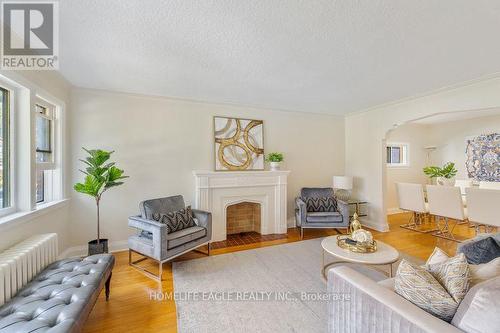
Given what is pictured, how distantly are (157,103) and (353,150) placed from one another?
4195 mm

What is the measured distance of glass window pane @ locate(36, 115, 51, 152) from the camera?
264 centimetres

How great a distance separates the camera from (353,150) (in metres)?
5.04

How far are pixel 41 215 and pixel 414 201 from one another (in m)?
5.83

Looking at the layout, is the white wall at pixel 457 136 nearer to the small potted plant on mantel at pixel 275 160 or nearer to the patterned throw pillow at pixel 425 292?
the small potted plant on mantel at pixel 275 160

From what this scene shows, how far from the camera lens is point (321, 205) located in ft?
13.8

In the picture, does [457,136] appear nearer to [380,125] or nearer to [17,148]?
[380,125]

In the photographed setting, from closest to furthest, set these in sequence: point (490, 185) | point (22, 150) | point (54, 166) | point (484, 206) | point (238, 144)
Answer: point (22, 150) < point (54, 166) < point (484, 206) < point (238, 144) < point (490, 185)

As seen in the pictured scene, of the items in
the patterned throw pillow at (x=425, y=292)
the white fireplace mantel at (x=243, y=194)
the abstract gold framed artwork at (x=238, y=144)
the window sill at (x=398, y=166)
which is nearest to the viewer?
the patterned throw pillow at (x=425, y=292)

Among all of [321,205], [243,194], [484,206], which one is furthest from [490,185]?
[243,194]

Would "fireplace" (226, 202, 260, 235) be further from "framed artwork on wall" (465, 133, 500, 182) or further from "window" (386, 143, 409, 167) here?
"framed artwork on wall" (465, 133, 500, 182)

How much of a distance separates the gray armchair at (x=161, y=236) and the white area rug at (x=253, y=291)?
290 mm

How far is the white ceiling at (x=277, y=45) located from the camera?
1.61 m

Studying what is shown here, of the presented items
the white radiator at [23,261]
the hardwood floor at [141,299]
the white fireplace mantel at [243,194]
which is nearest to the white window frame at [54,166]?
the white radiator at [23,261]

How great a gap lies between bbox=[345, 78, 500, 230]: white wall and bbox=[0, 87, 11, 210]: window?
5.41m
